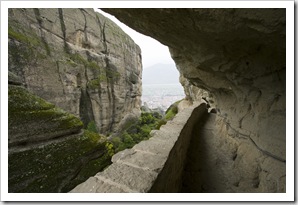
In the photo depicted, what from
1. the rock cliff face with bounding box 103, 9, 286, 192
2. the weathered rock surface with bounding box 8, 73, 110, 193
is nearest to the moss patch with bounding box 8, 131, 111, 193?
the weathered rock surface with bounding box 8, 73, 110, 193

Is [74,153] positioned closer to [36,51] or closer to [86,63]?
[36,51]

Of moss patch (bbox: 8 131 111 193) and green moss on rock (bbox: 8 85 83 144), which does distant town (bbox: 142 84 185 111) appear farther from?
green moss on rock (bbox: 8 85 83 144)

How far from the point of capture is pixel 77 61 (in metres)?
20.4

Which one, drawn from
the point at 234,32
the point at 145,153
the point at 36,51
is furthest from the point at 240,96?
the point at 36,51

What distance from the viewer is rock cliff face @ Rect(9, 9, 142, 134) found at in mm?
15508

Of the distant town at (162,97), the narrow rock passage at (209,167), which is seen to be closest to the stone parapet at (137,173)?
the narrow rock passage at (209,167)

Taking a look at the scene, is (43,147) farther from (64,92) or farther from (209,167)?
(64,92)

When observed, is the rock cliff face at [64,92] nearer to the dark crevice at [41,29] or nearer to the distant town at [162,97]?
the dark crevice at [41,29]

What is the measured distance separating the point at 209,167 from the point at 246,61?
8.66ft

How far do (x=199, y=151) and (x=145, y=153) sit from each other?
8.73 ft

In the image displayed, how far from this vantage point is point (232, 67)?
8.39ft

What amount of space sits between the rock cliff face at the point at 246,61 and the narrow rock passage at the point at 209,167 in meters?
0.30

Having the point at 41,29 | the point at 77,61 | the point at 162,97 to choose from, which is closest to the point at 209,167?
the point at 77,61

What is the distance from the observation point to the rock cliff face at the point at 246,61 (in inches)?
61.9
